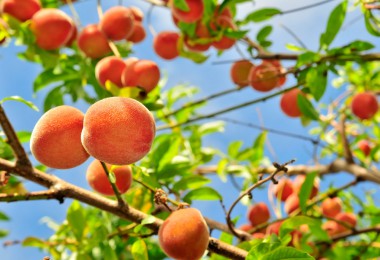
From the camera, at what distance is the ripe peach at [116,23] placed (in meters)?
2.31

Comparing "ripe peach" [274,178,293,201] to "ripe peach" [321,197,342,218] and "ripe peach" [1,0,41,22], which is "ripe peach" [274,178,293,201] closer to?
"ripe peach" [321,197,342,218]

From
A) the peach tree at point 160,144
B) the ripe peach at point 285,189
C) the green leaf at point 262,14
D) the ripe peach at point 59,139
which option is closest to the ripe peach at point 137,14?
the peach tree at point 160,144

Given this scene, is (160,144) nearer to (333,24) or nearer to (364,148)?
(333,24)

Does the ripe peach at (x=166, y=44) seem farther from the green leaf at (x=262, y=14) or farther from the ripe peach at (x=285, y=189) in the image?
the ripe peach at (x=285, y=189)

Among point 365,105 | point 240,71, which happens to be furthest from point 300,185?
point 240,71

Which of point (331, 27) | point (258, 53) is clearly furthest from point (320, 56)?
point (258, 53)

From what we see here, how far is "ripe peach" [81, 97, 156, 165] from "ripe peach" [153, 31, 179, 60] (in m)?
1.51

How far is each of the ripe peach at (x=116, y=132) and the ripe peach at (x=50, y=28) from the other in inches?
50.8

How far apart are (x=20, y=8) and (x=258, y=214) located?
1.56 m

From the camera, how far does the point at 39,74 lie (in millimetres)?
2338

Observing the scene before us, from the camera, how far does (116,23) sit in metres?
2.31

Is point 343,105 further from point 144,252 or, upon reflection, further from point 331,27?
point 144,252

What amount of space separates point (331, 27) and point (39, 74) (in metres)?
1.40

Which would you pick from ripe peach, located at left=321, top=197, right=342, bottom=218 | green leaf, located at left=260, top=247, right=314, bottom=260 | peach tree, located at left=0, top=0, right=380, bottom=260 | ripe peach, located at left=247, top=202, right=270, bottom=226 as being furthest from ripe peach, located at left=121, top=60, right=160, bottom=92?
ripe peach, located at left=321, top=197, right=342, bottom=218
